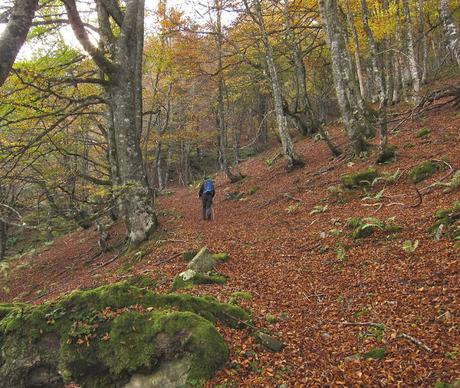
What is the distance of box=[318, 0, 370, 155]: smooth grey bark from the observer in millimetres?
12844

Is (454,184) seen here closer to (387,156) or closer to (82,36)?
(387,156)

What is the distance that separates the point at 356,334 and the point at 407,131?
1288 cm

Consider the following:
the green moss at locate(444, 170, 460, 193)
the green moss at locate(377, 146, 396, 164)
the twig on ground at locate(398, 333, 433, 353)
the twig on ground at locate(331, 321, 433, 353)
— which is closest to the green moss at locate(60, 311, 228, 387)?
the twig on ground at locate(331, 321, 433, 353)

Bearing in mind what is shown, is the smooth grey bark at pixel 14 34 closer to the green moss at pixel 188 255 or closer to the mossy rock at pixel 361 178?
the green moss at pixel 188 255

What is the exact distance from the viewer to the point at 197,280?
22.4 ft

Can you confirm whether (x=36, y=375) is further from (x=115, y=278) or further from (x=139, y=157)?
(x=139, y=157)

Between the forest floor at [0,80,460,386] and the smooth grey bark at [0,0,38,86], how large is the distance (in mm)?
3640

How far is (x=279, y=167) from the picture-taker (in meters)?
18.5

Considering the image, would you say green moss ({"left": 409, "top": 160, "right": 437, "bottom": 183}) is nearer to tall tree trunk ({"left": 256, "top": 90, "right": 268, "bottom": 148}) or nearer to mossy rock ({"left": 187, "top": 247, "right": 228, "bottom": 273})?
mossy rock ({"left": 187, "top": 247, "right": 228, "bottom": 273})

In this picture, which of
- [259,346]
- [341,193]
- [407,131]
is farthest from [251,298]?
[407,131]

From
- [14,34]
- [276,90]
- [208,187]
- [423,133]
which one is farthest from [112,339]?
[423,133]

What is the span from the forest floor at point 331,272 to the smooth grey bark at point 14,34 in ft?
11.9

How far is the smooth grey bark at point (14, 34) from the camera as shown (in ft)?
9.64

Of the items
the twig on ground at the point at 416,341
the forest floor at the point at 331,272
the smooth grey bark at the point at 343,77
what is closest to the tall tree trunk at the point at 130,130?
the forest floor at the point at 331,272
